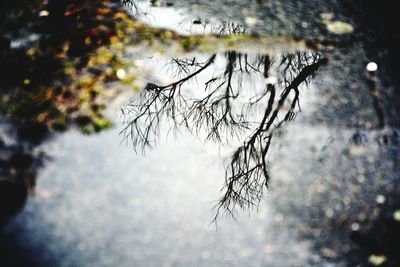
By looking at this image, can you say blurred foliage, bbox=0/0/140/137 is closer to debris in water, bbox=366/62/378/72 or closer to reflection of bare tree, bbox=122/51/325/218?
reflection of bare tree, bbox=122/51/325/218

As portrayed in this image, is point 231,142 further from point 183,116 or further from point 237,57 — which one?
point 237,57

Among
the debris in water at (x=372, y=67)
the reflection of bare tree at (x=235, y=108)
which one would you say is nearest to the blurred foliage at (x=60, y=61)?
the reflection of bare tree at (x=235, y=108)

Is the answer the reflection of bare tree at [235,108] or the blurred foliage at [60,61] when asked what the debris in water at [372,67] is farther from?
the blurred foliage at [60,61]

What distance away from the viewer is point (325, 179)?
2904 mm

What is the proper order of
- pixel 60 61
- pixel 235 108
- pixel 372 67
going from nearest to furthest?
pixel 235 108 → pixel 60 61 → pixel 372 67

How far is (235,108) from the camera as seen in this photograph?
346 cm

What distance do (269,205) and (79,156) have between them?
1.73 meters

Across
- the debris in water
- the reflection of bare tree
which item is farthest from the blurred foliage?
the debris in water

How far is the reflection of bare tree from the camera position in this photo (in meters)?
2.98

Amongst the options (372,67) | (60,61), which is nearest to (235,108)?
(372,67)

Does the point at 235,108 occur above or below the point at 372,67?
below

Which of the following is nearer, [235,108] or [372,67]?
[235,108]

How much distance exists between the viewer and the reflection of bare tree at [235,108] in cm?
298

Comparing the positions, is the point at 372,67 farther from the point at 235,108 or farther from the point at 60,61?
the point at 60,61
